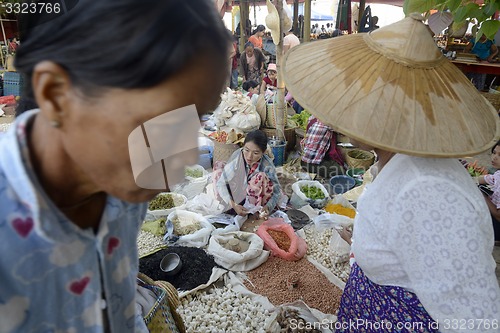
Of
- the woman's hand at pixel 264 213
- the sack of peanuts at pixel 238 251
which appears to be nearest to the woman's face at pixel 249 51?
the woman's hand at pixel 264 213

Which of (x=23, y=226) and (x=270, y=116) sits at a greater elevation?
(x=23, y=226)

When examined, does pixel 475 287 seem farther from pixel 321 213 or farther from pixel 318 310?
pixel 321 213

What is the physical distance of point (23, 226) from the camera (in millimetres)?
669

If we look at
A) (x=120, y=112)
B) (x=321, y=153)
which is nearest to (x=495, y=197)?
(x=321, y=153)

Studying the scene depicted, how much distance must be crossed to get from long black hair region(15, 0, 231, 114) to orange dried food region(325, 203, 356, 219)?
4218 millimetres

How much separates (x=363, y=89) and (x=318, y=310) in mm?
2246

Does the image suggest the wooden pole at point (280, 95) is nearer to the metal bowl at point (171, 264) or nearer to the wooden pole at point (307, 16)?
the wooden pole at point (307, 16)

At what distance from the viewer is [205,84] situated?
2.02ft

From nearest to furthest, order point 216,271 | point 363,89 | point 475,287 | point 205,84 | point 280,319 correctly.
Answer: point 205,84, point 475,287, point 363,89, point 280,319, point 216,271

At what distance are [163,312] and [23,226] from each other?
1170 mm

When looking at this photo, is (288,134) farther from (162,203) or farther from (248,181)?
(162,203)

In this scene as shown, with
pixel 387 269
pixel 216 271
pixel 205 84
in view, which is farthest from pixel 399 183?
pixel 216 271

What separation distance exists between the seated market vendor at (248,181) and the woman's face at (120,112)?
3.69 m

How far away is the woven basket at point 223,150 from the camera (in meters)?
5.46
